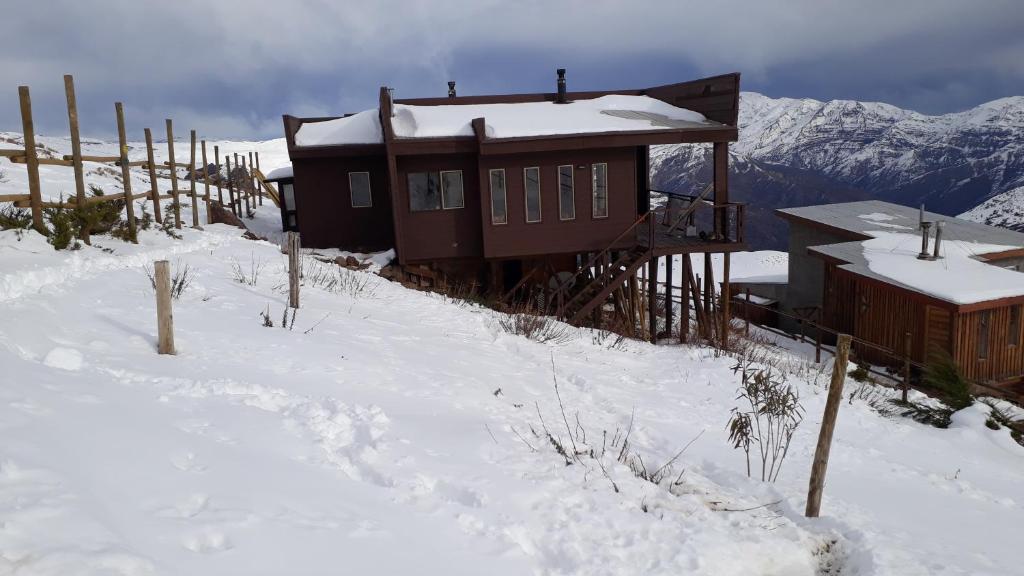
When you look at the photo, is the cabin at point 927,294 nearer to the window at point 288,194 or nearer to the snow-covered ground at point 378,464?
the snow-covered ground at point 378,464

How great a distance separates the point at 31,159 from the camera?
996 cm

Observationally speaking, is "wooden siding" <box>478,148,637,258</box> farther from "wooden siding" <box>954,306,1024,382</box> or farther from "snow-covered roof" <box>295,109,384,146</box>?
"wooden siding" <box>954,306,1024,382</box>

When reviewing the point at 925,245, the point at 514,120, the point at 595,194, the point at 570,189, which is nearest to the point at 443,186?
the point at 514,120

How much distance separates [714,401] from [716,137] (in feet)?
28.8

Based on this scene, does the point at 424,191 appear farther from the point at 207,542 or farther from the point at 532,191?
the point at 207,542

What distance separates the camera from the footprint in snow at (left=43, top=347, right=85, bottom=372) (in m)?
5.51

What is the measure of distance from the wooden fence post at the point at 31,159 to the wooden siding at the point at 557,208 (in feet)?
29.9

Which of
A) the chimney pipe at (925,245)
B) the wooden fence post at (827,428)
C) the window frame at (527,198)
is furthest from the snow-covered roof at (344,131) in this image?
the chimney pipe at (925,245)

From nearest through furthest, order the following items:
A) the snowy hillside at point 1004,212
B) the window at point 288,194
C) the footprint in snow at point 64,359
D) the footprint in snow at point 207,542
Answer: the footprint in snow at point 207,542, the footprint in snow at point 64,359, the window at point 288,194, the snowy hillside at point 1004,212

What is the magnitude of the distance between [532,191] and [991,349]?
519 inches

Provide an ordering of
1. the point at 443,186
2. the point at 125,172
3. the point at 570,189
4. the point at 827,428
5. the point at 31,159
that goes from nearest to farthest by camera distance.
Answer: the point at 827,428, the point at 31,159, the point at 125,172, the point at 570,189, the point at 443,186

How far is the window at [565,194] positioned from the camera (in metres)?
16.7

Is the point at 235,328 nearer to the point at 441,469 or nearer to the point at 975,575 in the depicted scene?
the point at 441,469

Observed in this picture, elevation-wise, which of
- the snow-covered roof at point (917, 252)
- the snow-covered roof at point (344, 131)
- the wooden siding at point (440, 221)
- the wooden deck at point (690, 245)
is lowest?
the snow-covered roof at point (917, 252)
